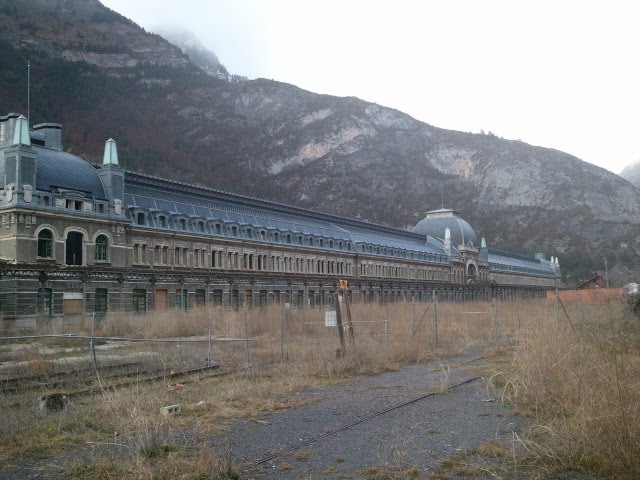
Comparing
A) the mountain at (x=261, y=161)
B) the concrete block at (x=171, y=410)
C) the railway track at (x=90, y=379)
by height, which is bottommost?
the concrete block at (x=171, y=410)

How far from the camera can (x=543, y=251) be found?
158000 millimetres

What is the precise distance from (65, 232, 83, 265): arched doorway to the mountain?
80646mm

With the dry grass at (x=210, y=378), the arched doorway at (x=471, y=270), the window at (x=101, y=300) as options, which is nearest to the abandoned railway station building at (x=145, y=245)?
the window at (x=101, y=300)

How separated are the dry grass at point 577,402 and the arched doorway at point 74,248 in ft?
121

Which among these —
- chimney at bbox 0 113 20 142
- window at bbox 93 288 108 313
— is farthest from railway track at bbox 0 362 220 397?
chimney at bbox 0 113 20 142

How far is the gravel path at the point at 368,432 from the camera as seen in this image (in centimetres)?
881

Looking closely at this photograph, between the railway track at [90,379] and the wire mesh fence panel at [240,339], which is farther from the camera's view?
the wire mesh fence panel at [240,339]

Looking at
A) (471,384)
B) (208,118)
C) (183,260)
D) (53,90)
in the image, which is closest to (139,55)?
(208,118)

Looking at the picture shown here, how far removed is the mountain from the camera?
137 m

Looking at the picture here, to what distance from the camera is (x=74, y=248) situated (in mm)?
44406

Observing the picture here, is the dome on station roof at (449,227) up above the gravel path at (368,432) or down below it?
above

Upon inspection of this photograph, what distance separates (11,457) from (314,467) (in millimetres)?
5014

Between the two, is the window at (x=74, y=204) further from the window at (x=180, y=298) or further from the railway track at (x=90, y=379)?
the railway track at (x=90, y=379)

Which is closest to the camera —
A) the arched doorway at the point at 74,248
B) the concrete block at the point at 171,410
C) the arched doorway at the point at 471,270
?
the concrete block at the point at 171,410
